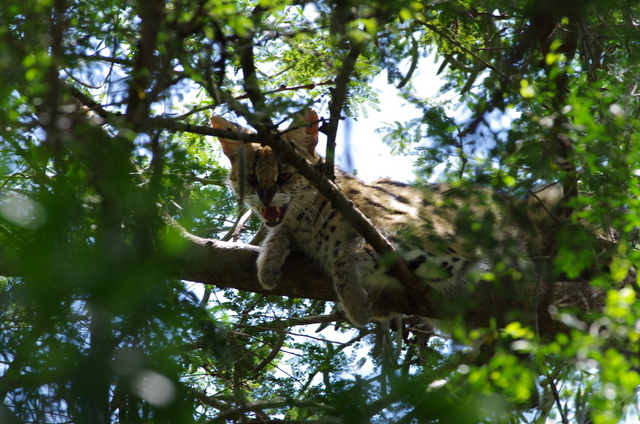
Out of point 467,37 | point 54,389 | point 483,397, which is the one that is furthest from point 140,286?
point 467,37

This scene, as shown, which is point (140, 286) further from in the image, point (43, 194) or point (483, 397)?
point (483, 397)

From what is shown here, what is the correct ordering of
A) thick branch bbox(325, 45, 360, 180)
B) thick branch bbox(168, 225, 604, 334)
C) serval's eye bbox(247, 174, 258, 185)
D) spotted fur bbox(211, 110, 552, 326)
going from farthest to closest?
1. serval's eye bbox(247, 174, 258, 185)
2. spotted fur bbox(211, 110, 552, 326)
3. thick branch bbox(168, 225, 604, 334)
4. thick branch bbox(325, 45, 360, 180)

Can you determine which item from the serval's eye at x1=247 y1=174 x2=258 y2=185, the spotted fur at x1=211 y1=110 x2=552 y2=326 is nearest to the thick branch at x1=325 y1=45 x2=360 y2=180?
the spotted fur at x1=211 y1=110 x2=552 y2=326

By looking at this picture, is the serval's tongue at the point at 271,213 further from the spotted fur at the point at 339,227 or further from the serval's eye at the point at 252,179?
the serval's eye at the point at 252,179

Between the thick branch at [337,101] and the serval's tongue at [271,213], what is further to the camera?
the serval's tongue at [271,213]

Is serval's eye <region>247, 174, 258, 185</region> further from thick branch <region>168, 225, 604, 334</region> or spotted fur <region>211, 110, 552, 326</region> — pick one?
thick branch <region>168, 225, 604, 334</region>

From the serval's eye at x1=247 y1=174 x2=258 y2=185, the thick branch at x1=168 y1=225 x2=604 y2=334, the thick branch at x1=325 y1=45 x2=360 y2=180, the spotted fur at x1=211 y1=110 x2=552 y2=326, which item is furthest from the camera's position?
the serval's eye at x1=247 y1=174 x2=258 y2=185

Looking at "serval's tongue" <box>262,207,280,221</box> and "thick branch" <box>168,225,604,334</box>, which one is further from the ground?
"serval's tongue" <box>262,207,280,221</box>

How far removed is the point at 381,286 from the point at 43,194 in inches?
134

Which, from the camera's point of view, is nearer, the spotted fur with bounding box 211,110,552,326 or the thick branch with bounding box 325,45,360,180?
the thick branch with bounding box 325,45,360,180

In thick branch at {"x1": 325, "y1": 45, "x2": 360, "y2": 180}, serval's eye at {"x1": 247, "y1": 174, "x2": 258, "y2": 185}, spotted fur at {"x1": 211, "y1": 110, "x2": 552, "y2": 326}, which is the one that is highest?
serval's eye at {"x1": 247, "y1": 174, "x2": 258, "y2": 185}

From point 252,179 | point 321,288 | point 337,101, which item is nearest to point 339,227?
point 321,288

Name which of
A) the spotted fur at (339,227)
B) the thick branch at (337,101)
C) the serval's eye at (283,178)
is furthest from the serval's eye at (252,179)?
the thick branch at (337,101)

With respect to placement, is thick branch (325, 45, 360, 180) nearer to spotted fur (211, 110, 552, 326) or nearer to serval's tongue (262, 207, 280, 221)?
spotted fur (211, 110, 552, 326)
